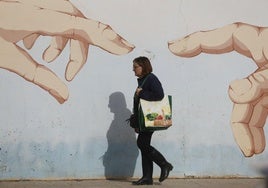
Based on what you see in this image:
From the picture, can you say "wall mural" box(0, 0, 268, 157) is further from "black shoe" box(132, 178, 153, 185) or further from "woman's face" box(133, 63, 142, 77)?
"black shoe" box(132, 178, 153, 185)

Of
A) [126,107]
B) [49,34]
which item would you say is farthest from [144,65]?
[49,34]

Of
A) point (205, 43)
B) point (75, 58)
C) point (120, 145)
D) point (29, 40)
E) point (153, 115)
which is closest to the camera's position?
point (153, 115)

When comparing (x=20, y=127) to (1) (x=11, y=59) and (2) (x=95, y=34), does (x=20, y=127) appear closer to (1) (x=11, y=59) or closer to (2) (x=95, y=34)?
(1) (x=11, y=59)

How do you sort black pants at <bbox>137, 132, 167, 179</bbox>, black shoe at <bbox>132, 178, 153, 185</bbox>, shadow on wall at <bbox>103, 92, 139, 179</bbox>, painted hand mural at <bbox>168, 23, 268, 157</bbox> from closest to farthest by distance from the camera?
black pants at <bbox>137, 132, 167, 179</bbox> < black shoe at <bbox>132, 178, 153, 185</bbox> < shadow on wall at <bbox>103, 92, 139, 179</bbox> < painted hand mural at <bbox>168, 23, 268, 157</bbox>

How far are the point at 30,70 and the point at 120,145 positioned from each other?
67.4 inches

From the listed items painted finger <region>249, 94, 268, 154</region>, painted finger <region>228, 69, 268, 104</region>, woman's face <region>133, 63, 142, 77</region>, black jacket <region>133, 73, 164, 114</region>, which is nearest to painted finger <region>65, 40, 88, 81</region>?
woman's face <region>133, 63, 142, 77</region>

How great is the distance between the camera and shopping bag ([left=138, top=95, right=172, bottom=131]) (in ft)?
22.8

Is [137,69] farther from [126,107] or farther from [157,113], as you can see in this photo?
[126,107]

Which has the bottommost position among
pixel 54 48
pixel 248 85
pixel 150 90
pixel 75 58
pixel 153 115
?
pixel 153 115

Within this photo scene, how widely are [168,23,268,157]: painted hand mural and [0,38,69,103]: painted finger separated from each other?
2.28m

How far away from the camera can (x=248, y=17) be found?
818 cm

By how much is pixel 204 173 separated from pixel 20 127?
286cm

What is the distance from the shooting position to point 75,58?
7.62 metres

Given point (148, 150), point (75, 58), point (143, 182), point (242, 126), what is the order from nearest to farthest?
point (148, 150) → point (143, 182) → point (75, 58) → point (242, 126)
